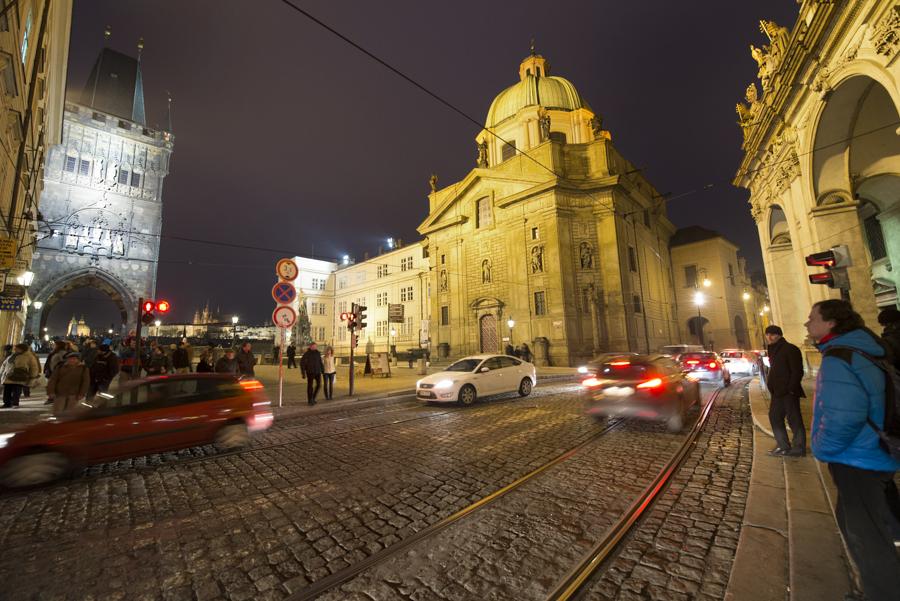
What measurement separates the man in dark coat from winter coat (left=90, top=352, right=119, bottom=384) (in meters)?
15.2

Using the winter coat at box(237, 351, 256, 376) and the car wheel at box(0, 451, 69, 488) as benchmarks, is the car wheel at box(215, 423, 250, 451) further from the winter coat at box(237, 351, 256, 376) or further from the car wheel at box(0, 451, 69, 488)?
the winter coat at box(237, 351, 256, 376)

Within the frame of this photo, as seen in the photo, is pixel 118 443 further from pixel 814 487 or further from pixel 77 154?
pixel 77 154

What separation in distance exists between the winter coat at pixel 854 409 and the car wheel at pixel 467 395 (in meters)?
8.85

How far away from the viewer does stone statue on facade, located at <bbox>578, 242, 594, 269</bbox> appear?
1161 inches

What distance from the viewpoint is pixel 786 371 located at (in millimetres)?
5375

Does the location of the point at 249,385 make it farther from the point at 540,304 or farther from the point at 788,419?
the point at 540,304

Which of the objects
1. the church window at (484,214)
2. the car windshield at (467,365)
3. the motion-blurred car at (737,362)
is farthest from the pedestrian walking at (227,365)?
the church window at (484,214)

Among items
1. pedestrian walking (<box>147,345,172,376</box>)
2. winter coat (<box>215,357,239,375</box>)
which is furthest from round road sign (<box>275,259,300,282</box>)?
pedestrian walking (<box>147,345,172,376</box>)

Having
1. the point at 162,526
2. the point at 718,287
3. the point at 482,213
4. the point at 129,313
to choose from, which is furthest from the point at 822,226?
the point at 129,313

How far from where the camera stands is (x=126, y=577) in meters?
2.71

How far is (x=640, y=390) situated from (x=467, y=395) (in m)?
5.03

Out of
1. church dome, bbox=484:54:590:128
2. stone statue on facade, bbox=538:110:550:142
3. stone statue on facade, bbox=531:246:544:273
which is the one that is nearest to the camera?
stone statue on facade, bbox=531:246:544:273

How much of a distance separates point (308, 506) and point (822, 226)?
55.8ft

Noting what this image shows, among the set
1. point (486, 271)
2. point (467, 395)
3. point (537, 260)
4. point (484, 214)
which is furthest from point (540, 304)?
point (467, 395)
